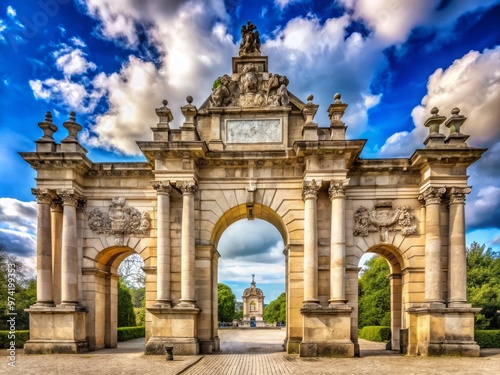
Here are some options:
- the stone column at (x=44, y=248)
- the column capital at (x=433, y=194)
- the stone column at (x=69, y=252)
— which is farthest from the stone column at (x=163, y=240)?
the column capital at (x=433, y=194)

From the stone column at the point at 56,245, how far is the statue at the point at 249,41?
12318mm

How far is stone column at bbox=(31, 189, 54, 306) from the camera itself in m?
18.2

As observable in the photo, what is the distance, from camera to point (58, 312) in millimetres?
17656

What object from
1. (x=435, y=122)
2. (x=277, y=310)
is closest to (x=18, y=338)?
(x=435, y=122)

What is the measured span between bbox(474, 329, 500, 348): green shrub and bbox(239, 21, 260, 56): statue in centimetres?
2194

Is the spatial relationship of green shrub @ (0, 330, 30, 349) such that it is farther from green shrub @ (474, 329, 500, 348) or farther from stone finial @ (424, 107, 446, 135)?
green shrub @ (474, 329, 500, 348)

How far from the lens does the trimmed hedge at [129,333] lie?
27891 mm

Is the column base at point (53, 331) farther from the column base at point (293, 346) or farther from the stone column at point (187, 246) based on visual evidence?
the column base at point (293, 346)

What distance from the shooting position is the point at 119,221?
1920cm

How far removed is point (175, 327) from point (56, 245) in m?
7.22

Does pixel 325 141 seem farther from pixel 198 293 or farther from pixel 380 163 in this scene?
pixel 198 293

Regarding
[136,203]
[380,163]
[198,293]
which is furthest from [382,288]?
[136,203]

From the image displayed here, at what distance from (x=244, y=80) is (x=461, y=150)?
1089cm

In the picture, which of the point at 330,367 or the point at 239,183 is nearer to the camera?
the point at 330,367
